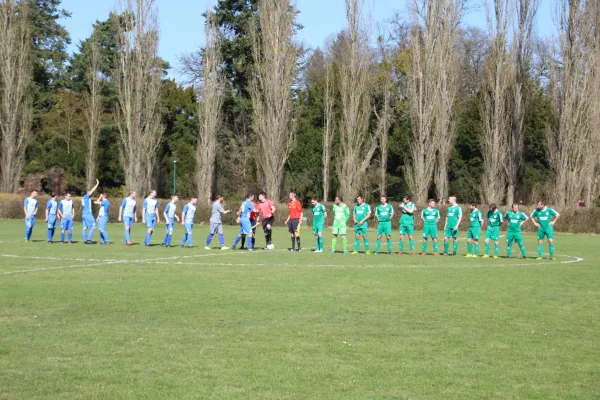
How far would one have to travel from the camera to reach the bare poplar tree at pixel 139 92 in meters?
54.0

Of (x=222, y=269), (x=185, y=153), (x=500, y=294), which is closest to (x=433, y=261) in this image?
(x=222, y=269)

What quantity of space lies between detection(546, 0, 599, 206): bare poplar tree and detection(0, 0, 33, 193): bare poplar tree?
1394 inches

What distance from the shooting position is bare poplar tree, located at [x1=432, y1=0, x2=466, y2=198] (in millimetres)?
50344

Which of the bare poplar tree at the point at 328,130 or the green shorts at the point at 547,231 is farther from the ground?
the bare poplar tree at the point at 328,130

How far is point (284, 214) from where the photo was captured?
48344mm

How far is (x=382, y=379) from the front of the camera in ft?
26.8

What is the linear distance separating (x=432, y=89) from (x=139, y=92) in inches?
739

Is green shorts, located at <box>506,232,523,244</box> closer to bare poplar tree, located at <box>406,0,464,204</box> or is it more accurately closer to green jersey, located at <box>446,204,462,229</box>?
green jersey, located at <box>446,204,462,229</box>

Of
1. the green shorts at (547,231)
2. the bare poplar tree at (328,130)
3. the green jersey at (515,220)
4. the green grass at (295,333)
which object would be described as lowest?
the green grass at (295,333)

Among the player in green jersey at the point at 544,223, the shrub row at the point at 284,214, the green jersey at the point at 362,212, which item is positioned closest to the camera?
the player in green jersey at the point at 544,223

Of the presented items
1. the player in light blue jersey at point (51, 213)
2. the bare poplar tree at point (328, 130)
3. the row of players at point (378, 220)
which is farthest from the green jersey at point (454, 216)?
the bare poplar tree at point (328, 130)

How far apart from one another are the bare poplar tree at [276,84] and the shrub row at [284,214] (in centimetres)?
324

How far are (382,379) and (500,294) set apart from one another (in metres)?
7.49

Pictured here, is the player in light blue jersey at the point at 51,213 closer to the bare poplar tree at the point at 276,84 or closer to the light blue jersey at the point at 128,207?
the light blue jersey at the point at 128,207
